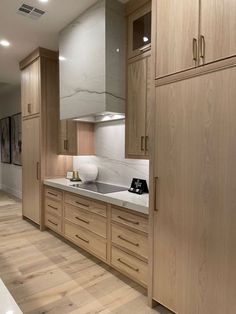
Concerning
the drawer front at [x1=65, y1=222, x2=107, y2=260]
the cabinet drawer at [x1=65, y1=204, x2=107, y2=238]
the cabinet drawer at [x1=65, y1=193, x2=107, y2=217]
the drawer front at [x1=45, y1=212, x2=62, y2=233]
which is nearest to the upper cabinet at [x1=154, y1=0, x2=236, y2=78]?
the cabinet drawer at [x1=65, y1=193, x2=107, y2=217]

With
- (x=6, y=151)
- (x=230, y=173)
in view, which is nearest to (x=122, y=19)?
(x=230, y=173)

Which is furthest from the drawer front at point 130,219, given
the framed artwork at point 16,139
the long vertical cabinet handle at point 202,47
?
the framed artwork at point 16,139

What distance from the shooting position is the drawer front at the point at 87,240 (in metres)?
2.68

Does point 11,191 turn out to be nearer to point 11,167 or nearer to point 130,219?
point 11,167

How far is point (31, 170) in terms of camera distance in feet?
13.3

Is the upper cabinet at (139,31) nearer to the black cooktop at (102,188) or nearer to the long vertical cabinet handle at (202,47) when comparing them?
the long vertical cabinet handle at (202,47)

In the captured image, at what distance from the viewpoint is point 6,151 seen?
6801 millimetres

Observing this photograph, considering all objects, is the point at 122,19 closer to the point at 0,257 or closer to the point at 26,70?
the point at 26,70

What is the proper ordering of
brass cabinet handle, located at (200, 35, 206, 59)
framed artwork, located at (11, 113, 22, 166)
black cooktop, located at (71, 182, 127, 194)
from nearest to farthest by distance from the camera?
brass cabinet handle, located at (200, 35, 206, 59), black cooktop, located at (71, 182, 127, 194), framed artwork, located at (11, 113, 22, 166)

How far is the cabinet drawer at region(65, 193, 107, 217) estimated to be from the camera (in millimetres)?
2637

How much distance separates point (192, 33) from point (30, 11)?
1951 mm

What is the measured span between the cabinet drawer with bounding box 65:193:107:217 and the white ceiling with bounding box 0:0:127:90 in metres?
2.17

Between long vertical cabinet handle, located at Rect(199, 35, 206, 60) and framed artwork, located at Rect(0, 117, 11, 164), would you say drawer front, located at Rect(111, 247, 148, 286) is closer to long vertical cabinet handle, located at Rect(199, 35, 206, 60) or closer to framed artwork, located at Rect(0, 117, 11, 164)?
long vertical cabinet handle, located at Rect(199, 35, 206, 60)

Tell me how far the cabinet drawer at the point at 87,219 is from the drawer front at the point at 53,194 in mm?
239
